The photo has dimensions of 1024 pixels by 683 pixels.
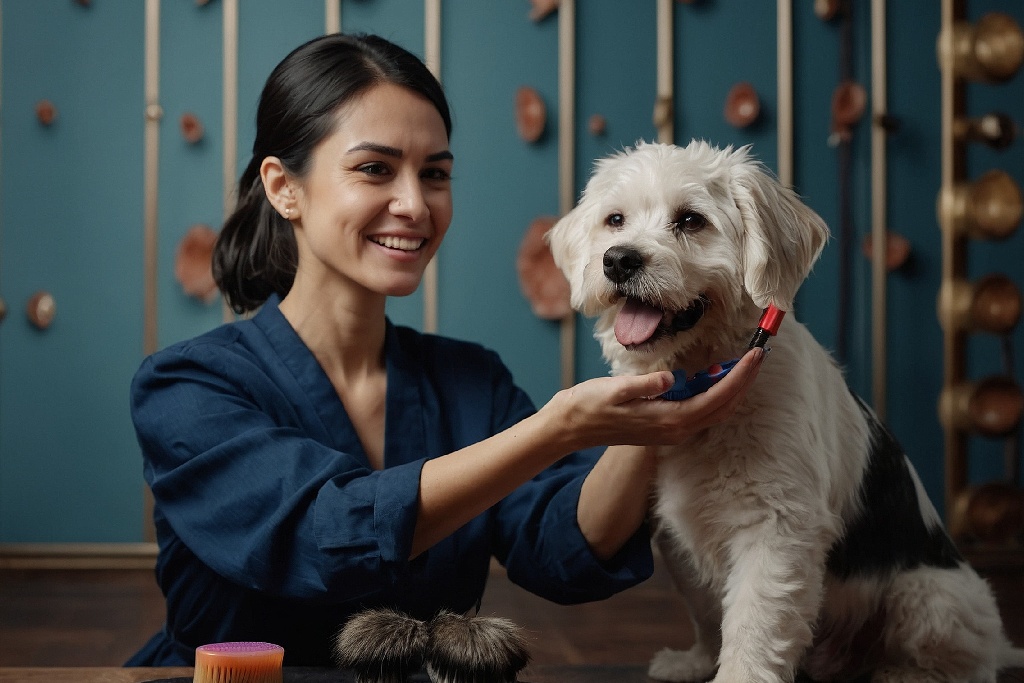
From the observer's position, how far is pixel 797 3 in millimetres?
3732

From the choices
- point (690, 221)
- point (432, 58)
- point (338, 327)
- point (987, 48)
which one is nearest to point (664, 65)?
point (432, 58)

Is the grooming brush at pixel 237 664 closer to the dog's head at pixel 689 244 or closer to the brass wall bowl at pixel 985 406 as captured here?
the dog's head at pixel 689 244

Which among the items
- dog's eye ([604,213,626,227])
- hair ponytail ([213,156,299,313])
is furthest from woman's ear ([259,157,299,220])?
dog's eye ([604,213,626,227])

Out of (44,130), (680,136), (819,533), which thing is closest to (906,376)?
(680,136)

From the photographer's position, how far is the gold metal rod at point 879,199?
3695 millimetres

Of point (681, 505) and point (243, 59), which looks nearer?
point (681, 505)

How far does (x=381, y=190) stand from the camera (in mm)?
1527

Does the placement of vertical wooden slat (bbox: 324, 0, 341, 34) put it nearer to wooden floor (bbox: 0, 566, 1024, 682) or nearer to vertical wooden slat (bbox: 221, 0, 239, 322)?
vertical wooden slat (bbox: 221, 0, 239, 322)

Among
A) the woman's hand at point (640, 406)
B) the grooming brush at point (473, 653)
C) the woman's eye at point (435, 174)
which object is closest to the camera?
the grooming brush at point (473, 653)

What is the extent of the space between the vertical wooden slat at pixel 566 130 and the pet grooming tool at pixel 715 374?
2537 millimetres

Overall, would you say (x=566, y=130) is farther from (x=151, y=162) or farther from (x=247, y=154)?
(x=151, y=162)

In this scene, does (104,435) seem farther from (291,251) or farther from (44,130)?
(291,251)

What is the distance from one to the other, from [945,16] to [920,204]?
702 millimetres

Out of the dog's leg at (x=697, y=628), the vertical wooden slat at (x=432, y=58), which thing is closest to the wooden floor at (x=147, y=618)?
the dog's leg at (x=697, y=628)
